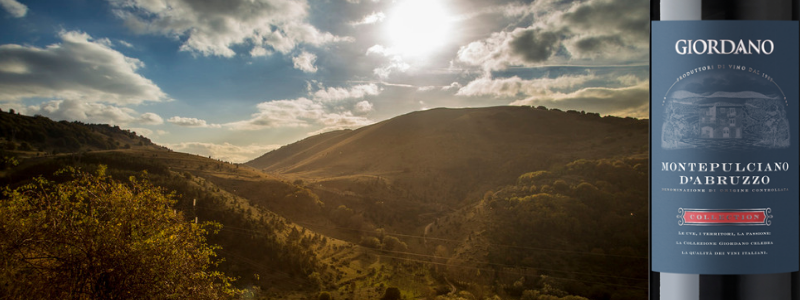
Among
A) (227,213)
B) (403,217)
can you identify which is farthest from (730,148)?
(403,217)

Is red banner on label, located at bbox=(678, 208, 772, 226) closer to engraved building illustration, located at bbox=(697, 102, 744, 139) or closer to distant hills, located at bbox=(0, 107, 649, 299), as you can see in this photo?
engraved building illustration, located at bbox=(697, 102, 744, 139)

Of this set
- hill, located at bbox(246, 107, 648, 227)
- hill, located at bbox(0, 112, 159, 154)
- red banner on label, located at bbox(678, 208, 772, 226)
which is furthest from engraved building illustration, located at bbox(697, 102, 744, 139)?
hill, located at bbox(246, 107, 648, 227)

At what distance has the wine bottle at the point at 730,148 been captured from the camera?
2.15 meters

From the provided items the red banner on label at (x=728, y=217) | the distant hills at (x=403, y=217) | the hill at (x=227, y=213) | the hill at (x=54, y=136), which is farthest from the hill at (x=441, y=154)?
the red banner on label at (x=728, y=217)

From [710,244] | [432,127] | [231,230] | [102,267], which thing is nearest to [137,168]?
[231,230]

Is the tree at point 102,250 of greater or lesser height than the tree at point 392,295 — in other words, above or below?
above

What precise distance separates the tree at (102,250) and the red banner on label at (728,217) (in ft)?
22.8

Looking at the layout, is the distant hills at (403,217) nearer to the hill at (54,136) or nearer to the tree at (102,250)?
the hill at (54,136)

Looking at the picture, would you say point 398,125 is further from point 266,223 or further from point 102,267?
point 102,267

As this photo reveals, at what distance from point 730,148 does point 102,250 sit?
24.8ft

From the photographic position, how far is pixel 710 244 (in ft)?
7.22

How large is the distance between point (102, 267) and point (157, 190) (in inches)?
72.6

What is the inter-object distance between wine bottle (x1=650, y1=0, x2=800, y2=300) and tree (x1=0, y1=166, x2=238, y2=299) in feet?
22.8

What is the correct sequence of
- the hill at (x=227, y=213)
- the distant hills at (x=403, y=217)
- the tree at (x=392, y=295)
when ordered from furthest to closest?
the tree at (x=392, y=295) → the distant hills at (x=403, y=217) → the hill at (x=227, y=213)
